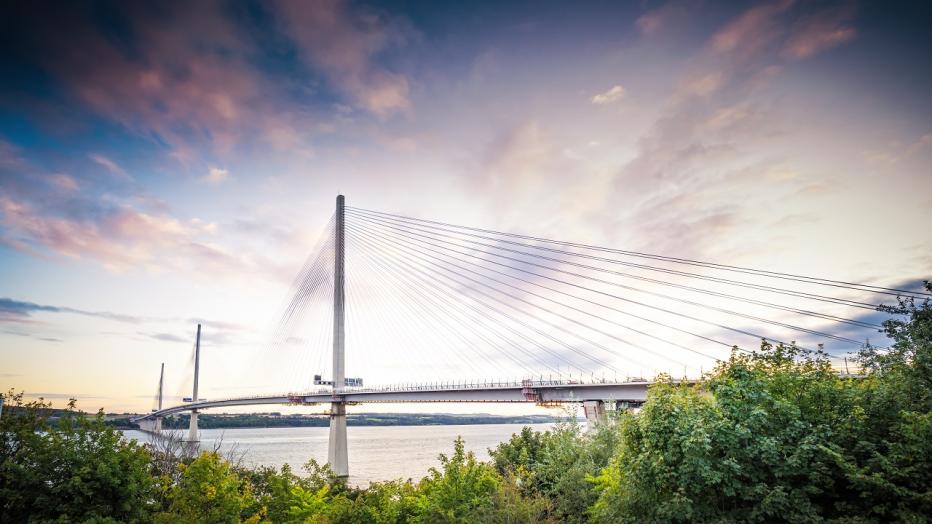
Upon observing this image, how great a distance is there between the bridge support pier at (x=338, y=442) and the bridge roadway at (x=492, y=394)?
3.49 ft

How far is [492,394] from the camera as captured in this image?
4466 cm

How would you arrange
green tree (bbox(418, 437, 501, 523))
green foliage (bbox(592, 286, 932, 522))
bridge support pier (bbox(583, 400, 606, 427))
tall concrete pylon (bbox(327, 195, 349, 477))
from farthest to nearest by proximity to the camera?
tall concrete pylon (bbox(327, 195, 349, 477)) → bridge support pier (bbox(583, 400, 606, 427)) → green tree (bbox(418, 437, 501, 523)) → green foliage (bbox(592, 286, 932, 522))

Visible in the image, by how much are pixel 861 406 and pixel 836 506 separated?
2553mm

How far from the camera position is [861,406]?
12367mm

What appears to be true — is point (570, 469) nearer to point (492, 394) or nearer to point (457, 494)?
point (457, 494)

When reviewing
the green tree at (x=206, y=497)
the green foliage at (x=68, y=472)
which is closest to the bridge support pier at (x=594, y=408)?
the green tree at (x=206, y=497)

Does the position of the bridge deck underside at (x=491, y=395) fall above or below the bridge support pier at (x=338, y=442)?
above

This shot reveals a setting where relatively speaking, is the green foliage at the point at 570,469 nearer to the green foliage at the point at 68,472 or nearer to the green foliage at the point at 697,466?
the green foliage at the point at 697,466

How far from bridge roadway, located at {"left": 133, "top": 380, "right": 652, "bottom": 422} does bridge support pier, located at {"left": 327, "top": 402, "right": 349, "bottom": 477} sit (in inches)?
41.9

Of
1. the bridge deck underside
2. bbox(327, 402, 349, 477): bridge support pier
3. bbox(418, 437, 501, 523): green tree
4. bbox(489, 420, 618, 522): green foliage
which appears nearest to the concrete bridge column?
the bridge deck underside

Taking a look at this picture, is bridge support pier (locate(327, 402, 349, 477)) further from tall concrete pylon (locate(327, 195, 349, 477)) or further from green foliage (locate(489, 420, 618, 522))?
green foliage (locate(489, 420, 618, 522))

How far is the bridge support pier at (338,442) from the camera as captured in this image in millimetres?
Result: 49872

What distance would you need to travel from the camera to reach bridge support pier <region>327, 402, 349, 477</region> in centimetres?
4987

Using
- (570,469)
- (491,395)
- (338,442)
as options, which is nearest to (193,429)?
(338,442)
